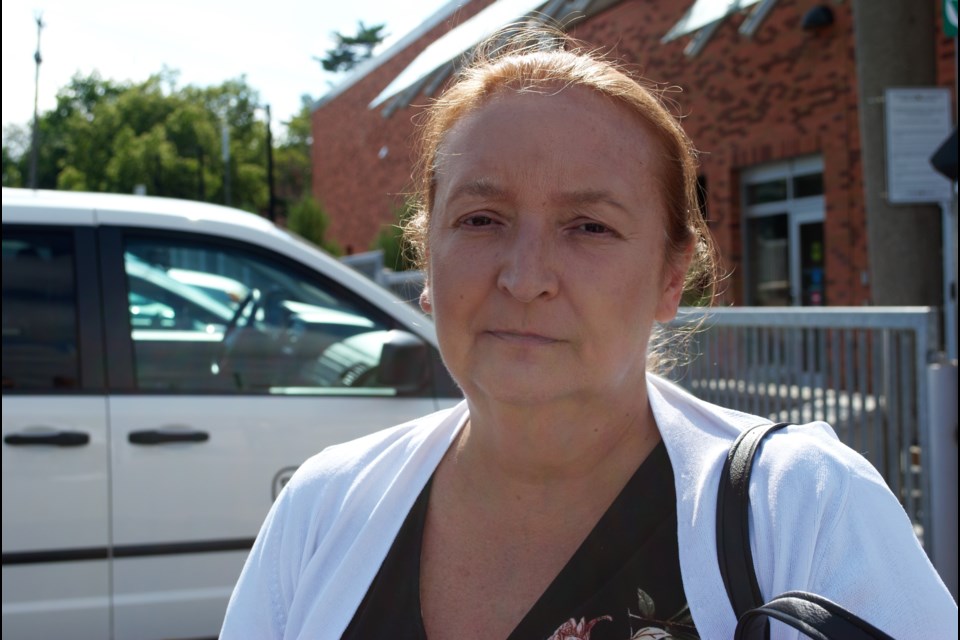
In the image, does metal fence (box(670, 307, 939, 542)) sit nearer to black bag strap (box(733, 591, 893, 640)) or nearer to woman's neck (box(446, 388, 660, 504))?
woman's neck (box(446, 388, 660, 504))

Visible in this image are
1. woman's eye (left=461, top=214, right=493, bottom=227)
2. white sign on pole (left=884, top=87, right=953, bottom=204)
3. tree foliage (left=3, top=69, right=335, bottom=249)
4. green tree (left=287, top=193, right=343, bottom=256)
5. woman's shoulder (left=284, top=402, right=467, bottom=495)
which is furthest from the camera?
tree foliage (left=3, top=69, right=335, bottom=249)

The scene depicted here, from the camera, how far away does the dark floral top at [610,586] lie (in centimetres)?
128

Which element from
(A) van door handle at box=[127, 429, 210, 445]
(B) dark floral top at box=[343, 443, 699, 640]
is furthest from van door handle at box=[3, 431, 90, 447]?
(B) dark floral top at box=[343, 443, 699, 640]

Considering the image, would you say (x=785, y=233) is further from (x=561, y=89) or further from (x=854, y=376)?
(x=561, y=89)

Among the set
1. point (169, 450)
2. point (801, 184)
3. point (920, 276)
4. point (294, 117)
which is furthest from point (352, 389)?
point (294, 117)

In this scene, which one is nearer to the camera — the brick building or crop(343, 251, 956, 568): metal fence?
crop(343, 251, 956, 568): metal fence

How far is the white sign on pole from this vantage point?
5344 millimetres

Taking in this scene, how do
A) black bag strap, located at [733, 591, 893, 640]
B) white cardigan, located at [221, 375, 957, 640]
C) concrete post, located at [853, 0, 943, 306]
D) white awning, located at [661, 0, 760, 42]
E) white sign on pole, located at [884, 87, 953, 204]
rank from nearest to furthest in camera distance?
1. black bag strap, located at [733, 591, 893, 640]
2. white cardigan, located at [221, 375, 957, 640]
3. white sign on pole, located at [884, 87, 953, 204]
4. concrete post, located at [853, 0, 943, 306]
5. white awning, located at [661, 0, 760, 42]

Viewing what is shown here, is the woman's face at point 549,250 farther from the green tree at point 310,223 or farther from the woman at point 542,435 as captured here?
the green tree at point 310,223

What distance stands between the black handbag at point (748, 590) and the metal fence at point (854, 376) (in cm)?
222

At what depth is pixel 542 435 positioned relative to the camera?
4.87ft

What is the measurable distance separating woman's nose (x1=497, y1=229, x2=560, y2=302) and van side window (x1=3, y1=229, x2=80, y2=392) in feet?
8.14

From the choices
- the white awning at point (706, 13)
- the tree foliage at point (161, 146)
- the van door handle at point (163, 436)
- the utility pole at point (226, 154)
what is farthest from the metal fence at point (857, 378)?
the utility pole at point (226, 154)

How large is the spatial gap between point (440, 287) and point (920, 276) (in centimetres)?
530
